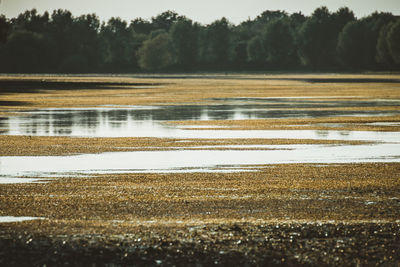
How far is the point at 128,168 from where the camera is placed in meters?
22.0

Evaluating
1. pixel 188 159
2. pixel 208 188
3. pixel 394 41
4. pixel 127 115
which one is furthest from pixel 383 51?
pixel 208 188

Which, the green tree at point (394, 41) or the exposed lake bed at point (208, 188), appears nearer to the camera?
the exposed lake bed at point (208, 188)

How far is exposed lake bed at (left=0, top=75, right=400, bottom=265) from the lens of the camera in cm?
1232

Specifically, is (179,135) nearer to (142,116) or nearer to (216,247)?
→ (142,116)

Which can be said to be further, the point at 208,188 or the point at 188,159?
the point at 188,159

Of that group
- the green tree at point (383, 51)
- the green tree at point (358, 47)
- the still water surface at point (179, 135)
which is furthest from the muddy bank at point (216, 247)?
the green tree at point (358, 47)

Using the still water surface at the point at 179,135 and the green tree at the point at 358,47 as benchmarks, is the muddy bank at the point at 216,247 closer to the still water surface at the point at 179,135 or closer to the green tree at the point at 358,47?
the still water surface at the point at 179,135

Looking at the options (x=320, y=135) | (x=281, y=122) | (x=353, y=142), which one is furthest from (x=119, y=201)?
(x=281, y=122)

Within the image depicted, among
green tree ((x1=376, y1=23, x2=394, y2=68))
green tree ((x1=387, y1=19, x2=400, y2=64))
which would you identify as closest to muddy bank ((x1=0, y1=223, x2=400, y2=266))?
green tree ((x1=387, y1=19, x2=400, y2=64))

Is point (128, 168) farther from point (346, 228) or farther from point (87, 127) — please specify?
point (87, 127)

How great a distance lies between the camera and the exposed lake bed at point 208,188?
12320mm

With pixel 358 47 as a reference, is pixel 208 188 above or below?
below

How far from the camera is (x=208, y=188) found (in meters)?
18.0

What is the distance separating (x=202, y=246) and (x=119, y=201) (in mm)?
4501
